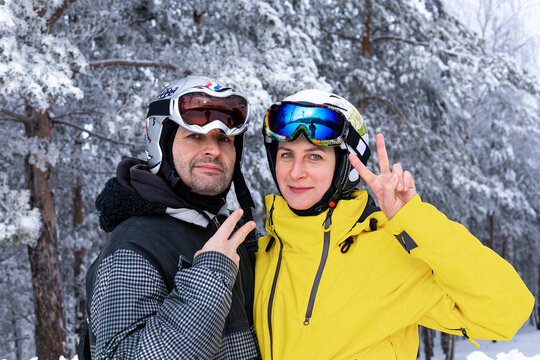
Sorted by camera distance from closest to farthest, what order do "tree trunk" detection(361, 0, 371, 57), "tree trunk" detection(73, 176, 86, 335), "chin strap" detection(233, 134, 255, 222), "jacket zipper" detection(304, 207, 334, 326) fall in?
"jacket zipper" detection(304, 207, 334, 326) → "chin strap" detection(233, 134, 255, 222) → "tree trunk" detection(361, 0, 371, 57) → "tree trunk" detection(73, 176, 86, 335)

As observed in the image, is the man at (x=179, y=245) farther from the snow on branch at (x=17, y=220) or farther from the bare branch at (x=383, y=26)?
the bare branch at (x=383, y=26)

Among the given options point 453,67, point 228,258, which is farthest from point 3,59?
point 453,67

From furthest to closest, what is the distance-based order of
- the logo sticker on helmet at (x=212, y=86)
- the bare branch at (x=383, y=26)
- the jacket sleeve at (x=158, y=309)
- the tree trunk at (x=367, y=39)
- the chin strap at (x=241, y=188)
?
the tree trunk at (x=367, y=39)
the bare branch at (x=383, y=26)
the chin strap at (x=241, y=188)
the logo sticker on helmet at (x=212, y=86)
the jacket sleeve at (x=158, y=309)

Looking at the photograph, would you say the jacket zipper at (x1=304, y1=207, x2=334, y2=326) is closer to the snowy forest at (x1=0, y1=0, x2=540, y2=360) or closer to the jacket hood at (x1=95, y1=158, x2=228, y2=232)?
the jacket hood at (x1=95, y1=158, x2=228, y2=232)

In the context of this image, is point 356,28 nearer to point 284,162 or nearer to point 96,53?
point 96,53

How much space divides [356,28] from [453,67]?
291cm

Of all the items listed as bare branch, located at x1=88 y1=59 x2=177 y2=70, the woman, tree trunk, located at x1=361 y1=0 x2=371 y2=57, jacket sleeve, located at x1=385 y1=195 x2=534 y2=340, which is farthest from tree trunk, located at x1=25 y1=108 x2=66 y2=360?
tree trunk, located at x1=361 y1=0 x2=371 y2=57

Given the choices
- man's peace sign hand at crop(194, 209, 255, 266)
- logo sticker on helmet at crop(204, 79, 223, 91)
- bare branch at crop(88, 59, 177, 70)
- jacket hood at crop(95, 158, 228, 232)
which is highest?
bare branch at crop(88, 59, 177, 70)

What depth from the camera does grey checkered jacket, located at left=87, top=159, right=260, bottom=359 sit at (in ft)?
6.54

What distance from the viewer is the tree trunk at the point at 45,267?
315 inches

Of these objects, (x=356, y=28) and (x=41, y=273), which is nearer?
(x=41, y=273)

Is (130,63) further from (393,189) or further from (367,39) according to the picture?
(393,189)

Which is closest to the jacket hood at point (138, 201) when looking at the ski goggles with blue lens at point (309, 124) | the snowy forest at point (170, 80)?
the ski goggles with blue lens at point (309, 124)

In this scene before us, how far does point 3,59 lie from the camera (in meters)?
5.54
